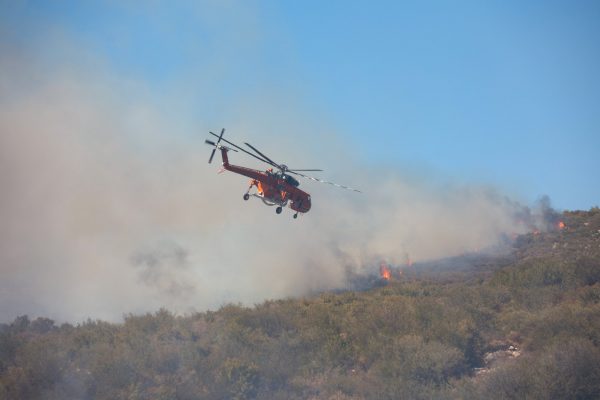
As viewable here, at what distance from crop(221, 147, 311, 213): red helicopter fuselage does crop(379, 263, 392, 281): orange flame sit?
26.6 metres

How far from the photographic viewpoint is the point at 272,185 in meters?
50.7

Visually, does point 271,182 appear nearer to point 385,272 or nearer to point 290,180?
point 290,180

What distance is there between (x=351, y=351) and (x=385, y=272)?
38961 mm

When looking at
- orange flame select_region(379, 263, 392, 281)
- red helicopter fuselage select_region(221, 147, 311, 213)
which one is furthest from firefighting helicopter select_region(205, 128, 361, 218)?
orange flame select_region(379, 263, 392, 281)

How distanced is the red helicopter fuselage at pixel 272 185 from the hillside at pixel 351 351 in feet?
30.0

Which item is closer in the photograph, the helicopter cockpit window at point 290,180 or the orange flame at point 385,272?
the helicopter cockpit window at point 290,180

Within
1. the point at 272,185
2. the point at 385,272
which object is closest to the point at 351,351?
the point at 272,185

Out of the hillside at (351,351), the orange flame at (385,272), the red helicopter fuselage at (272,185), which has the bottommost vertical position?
the hillside at (351,351)

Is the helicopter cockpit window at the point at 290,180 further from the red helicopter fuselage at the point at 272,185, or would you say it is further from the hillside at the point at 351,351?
the hillside at the point at 351,351

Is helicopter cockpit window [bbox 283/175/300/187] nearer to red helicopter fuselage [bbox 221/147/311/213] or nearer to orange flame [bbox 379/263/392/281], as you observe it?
red helicopter fuselage [bbox 221/147/311/213]

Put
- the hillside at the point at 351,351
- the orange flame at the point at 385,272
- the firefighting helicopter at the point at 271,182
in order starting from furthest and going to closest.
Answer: the orange flame at the point at 385,272
the firefighting helicopter at the point at 271,182
the hillside at the point at 351,351

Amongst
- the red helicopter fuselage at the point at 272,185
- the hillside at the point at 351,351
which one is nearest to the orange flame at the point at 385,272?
the hillside at the point at 351,351

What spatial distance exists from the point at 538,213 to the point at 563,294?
53406mm

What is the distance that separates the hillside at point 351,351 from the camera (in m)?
33.1
